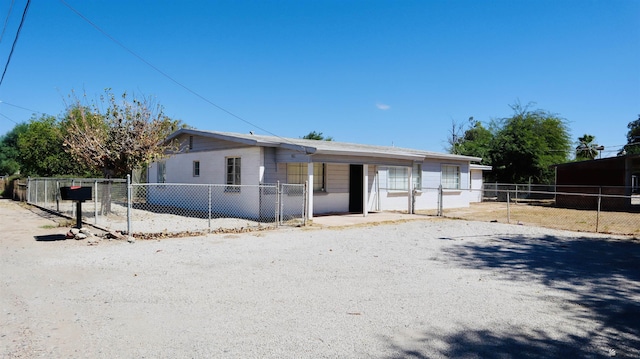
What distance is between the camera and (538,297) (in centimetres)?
540

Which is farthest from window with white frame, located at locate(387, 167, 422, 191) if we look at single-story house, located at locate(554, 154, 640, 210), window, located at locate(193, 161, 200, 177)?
window, located at locate(193, 161, 200, 177)

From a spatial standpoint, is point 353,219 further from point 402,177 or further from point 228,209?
point 402,177

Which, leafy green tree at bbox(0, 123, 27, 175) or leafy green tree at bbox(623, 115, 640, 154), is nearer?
leafy green tree at bbox(623, 115, 640, 154)

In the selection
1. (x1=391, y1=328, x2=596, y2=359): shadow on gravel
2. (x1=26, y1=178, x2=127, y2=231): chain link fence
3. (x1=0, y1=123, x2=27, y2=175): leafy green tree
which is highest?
(x1=0, y1=123, x2=27, y2=175): leafy green tree

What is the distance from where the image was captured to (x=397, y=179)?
1861 cm

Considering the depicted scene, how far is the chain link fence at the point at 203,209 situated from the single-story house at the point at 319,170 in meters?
0.25

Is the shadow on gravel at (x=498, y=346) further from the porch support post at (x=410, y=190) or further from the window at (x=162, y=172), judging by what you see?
the window at (x=162, y=172)

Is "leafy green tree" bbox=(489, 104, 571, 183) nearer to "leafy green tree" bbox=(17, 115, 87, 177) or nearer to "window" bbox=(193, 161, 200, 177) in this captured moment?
"window" bbox=(193, 161, 200, 177)

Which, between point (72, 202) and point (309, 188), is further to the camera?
point (72, 202)

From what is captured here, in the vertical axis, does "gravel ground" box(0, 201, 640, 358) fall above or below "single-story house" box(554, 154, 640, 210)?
below

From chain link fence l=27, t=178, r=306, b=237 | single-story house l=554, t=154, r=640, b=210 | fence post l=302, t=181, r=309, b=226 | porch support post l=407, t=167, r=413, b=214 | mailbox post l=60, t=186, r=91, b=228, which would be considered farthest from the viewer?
single-story house l=554, t=154, r=640, b=210

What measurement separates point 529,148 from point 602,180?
7.27 metres

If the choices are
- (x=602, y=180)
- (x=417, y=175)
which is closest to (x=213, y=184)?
(x=417, y=175)

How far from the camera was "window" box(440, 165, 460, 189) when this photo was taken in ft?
69.3
